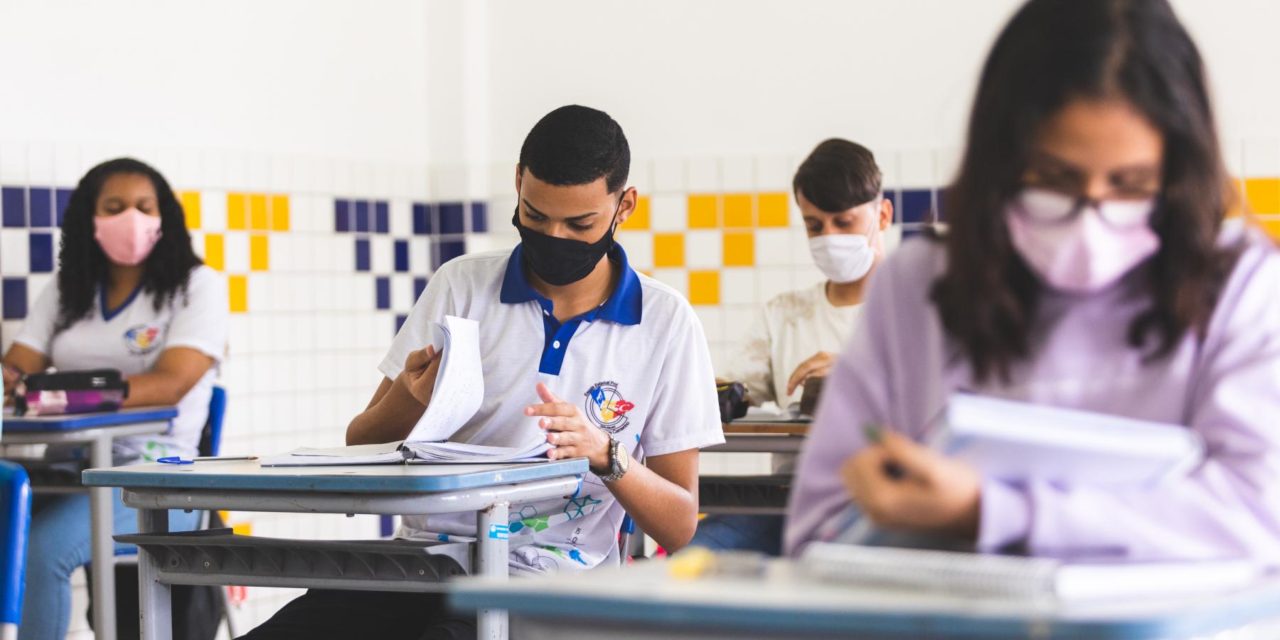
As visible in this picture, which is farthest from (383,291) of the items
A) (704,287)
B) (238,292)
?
(704,287)

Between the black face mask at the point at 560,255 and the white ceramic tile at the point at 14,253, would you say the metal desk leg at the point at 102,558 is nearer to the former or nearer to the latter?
the white ceramic tile at the point at 14,253

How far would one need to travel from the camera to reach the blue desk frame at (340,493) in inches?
88.0

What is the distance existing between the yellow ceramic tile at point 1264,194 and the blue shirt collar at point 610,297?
302cm

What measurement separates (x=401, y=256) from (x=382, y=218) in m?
0.17

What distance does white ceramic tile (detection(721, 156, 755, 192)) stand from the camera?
5461 mm

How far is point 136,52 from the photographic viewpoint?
4.86m

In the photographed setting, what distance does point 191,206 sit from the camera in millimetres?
5031

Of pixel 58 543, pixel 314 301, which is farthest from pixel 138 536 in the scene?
pixel 314 301

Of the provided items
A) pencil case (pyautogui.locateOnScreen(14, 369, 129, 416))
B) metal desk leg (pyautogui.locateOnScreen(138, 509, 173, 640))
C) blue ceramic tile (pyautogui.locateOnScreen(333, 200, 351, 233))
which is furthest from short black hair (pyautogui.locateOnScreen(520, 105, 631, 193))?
blue ceramic tile (pyautogui.locateOnScreen(333, 200, 351, 233))

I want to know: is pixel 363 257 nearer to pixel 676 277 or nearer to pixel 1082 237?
pixel 676 277

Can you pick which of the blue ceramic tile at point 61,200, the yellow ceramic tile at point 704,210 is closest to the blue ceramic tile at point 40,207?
the blue ceramic tile at point 61,200

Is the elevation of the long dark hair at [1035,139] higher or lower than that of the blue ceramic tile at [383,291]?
higher

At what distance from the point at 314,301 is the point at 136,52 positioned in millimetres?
1068

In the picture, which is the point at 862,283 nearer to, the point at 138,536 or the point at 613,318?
the point at 613,318
